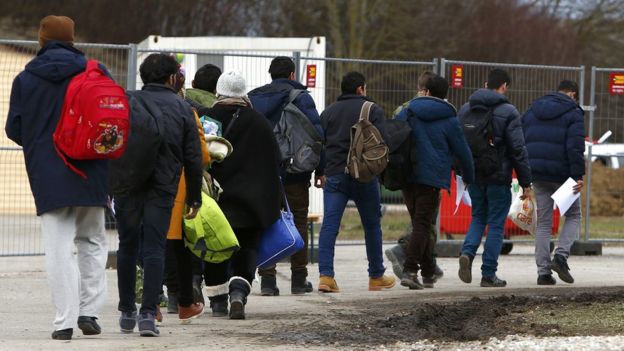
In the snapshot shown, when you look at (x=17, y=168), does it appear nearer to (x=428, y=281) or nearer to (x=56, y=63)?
(x=428, y=281)

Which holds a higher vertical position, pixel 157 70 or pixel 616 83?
pixel 616 83

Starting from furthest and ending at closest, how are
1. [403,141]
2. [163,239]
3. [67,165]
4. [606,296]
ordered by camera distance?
[403,141] < [606,296] < [163,239] < [67,165]

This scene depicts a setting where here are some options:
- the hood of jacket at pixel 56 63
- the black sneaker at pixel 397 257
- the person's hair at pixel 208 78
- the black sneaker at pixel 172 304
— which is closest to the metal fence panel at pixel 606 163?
the black sneaker at pixel 397 257

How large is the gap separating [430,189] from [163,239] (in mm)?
4056

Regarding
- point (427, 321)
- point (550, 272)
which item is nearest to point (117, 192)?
point (427, 321)

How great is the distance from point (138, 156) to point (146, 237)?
0.51 m

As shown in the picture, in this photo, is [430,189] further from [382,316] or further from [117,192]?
[117,192]

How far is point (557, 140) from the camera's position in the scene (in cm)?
1352

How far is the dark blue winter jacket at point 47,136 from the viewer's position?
8.49 metres

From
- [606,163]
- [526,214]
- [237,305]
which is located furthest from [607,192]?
[237,305]

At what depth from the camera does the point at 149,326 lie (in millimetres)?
8977

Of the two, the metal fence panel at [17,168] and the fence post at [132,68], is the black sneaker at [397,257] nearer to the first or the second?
the fence post at [132,68]

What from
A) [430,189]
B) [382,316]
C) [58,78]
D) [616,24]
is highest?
[616,24]

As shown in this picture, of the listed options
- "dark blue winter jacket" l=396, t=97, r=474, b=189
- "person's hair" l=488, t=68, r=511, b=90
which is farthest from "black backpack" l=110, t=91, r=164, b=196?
"person's hair" l=488, t=68, r=511, b=90
